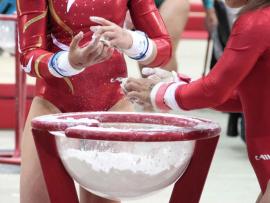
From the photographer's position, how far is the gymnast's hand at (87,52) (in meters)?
1.94

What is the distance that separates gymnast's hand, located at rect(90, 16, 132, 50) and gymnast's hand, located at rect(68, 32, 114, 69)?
0.02 metres

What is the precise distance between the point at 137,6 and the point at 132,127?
511 millimetres

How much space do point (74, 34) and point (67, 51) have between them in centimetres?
10

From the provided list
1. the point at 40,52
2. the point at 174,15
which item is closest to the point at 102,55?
the point at 40,52

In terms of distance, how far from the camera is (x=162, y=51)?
7.48 ft

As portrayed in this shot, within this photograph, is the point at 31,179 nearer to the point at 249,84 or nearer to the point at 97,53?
the point at 97,53

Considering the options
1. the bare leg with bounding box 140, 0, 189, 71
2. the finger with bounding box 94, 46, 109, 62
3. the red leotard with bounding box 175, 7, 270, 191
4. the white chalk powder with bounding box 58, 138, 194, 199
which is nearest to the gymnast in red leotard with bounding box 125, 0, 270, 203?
the red leotard with bounding box 175, 7, 270, 191

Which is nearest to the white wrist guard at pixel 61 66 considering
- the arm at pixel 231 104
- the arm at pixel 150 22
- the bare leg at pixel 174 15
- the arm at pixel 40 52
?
the arm at pixel 40 52

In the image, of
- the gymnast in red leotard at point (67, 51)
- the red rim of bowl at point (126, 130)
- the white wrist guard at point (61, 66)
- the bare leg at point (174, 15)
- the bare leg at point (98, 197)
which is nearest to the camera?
the red rim of bowl at point (126, 130)

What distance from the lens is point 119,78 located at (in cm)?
232

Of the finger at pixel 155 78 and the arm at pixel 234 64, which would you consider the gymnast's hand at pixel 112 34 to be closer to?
the finger at pixel 155 78

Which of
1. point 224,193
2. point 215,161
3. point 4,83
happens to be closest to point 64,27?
point 224,193

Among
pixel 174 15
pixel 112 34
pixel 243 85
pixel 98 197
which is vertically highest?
pixel 112 34

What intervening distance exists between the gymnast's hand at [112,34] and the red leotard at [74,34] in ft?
0.74
